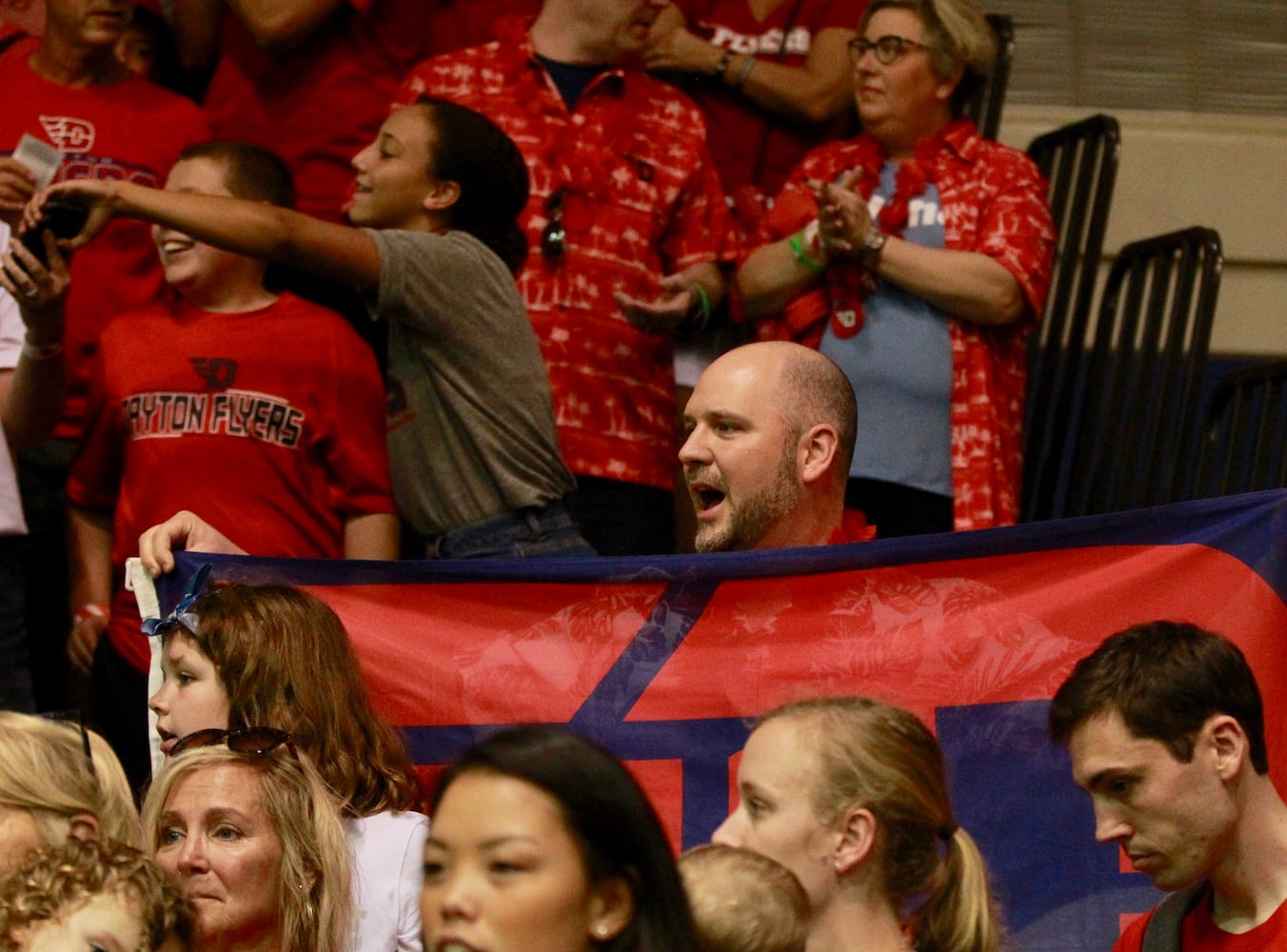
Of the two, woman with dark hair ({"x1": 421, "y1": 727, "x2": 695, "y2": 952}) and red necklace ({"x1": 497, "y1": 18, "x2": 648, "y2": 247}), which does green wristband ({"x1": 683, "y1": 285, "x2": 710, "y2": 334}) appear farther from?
woman with dark hair ({"x1": 421, "y1": 727, "x2": 695, "y2": 952})

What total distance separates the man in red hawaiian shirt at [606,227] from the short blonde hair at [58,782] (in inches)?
63.0

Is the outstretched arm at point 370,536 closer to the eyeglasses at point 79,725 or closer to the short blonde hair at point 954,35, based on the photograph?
the eyeglasses at point 79,725

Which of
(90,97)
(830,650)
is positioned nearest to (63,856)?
(830,650)

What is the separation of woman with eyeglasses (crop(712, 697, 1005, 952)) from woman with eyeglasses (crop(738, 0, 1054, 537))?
6.26 ft

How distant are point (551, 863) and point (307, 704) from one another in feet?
4.40

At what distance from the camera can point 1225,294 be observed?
6.58 m

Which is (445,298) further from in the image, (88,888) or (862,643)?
(88,888)

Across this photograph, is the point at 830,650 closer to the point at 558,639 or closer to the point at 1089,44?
the point at 558,639

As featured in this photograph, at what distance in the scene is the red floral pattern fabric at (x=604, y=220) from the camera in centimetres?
499

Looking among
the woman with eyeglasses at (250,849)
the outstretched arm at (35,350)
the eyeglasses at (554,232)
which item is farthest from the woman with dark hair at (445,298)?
the woman with eyeglasses at (250,849)

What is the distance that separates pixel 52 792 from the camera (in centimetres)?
340

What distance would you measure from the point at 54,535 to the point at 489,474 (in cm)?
108

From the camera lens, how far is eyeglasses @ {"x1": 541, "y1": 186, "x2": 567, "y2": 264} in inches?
198

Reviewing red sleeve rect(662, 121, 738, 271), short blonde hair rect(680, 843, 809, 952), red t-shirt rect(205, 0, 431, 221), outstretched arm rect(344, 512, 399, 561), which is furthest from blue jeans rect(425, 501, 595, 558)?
short blonde hair rect(680, 843, 809, 952)
